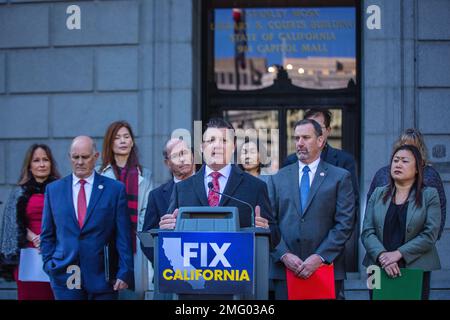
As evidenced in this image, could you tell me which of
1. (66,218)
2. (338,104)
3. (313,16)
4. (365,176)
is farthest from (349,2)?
(66,218)

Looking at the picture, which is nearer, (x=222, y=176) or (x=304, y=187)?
(x=222, y=176)

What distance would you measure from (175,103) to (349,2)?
2949 millimetres

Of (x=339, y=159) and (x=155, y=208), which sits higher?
(x=339, y=159)

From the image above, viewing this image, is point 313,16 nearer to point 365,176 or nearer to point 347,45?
point 347,45

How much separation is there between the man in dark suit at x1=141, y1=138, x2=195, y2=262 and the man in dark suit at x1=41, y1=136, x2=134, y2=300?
270 mm

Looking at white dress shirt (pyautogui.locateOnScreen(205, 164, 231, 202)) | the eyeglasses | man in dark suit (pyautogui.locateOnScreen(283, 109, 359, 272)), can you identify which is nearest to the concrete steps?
man in dark suit (pyautogui.locateOnScreen(283, 109, 359, 272))

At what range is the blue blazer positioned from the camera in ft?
30.8

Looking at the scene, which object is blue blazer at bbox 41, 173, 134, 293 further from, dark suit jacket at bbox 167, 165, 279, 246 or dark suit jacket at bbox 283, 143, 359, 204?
dark suit jacket at bbox 283, 143, 359, 204

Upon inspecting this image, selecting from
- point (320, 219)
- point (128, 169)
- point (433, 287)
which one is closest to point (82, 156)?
point (128, 169)

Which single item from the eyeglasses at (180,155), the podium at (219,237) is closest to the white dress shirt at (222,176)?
the podium at (219,237)

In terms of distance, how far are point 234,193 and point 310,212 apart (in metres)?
1.22

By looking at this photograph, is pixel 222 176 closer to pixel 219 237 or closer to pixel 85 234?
pixel 219 237

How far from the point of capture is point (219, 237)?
675 cm

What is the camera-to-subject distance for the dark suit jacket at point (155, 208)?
9.71m
